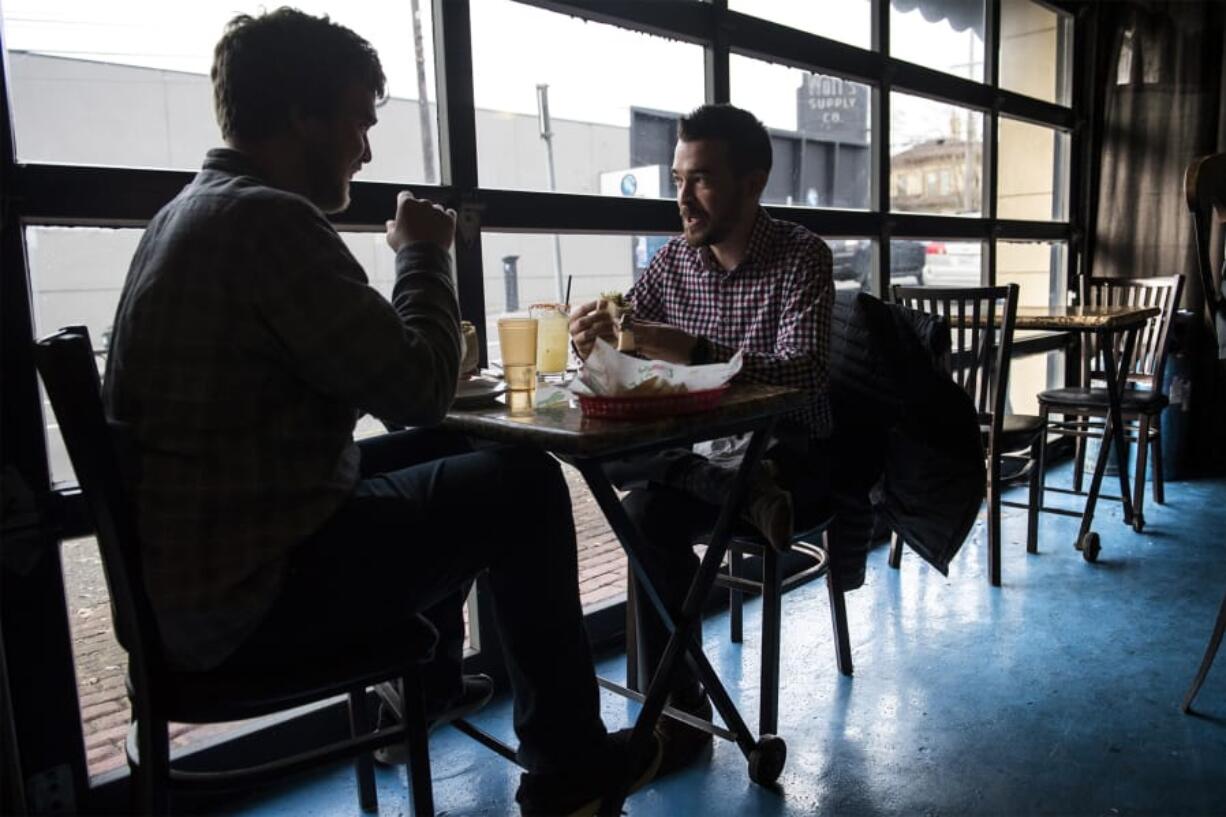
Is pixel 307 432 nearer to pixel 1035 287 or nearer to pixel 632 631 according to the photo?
pixel 632 631

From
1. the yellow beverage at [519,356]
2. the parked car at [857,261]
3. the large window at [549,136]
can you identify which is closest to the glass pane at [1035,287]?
the large window at [549,136]

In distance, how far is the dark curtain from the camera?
445cm

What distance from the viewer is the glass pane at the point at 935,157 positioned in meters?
3.81

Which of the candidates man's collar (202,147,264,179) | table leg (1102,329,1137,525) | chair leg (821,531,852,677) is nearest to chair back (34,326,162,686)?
man's collar (202,147,264,179)

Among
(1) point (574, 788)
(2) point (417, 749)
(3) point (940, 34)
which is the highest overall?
(3) point (940, 34)

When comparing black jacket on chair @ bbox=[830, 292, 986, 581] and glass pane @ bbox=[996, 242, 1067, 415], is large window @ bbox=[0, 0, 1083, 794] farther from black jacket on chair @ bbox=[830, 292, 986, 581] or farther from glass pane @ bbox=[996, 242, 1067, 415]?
black jacket on chair @ bbox=[830, 292, 986, 581]

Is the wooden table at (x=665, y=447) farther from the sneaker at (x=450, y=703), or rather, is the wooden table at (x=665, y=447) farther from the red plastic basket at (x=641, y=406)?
the sneaker at (x=450, y=703)

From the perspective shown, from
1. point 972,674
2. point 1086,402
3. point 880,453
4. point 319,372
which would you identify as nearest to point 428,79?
point 319,372

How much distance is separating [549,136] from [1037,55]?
357cm

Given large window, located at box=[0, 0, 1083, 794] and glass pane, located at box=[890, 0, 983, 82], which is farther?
glass pane, located at box=[890, 0, 983, 82]

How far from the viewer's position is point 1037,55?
15.8ft

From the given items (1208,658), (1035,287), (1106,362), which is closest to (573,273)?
(1208,658)

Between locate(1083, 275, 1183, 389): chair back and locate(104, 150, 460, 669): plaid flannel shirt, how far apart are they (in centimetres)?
341

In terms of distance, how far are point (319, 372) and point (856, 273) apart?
289cm
